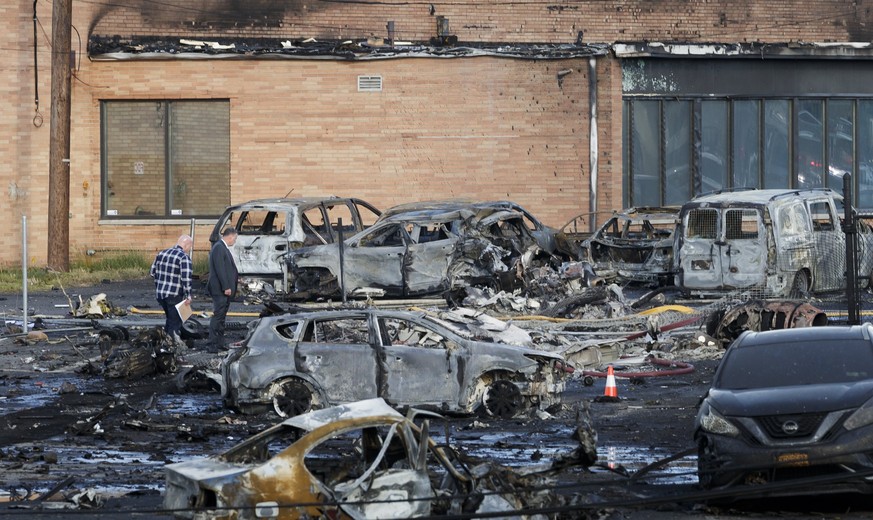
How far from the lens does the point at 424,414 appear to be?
1047cm

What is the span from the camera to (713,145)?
3503 cm

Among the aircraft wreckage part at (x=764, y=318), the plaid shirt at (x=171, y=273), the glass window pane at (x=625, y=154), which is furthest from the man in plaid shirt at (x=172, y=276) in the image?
the glass window pane at (x=625, y=154)

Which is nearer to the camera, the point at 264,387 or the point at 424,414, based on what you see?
the point at 424,414

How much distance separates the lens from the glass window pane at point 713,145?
115ft

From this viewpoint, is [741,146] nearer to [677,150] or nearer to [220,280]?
[677,150]

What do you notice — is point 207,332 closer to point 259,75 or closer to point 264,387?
point 264,387

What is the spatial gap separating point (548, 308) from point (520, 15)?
1314cm

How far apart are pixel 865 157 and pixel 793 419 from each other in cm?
2680

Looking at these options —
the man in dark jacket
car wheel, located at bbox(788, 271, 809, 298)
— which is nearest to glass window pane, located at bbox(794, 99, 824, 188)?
car wheel, located at bbox(788, 271, 809, 298)

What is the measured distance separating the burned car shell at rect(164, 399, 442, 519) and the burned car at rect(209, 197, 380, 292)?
16.1 meters

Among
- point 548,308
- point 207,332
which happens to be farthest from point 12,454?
point 548,308

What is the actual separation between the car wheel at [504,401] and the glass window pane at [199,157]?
19.7 m

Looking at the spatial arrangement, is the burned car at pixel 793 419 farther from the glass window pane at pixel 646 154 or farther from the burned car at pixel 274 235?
the glass window pane at pixel 646 154

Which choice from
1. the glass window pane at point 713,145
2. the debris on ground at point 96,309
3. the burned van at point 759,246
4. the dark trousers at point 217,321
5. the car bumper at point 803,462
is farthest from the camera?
the glass window pane at point 713,145
